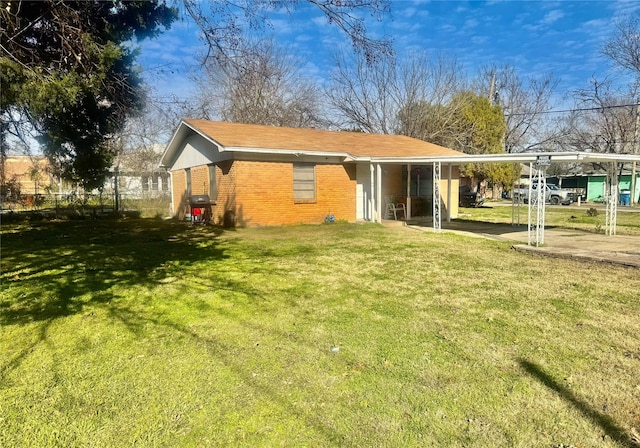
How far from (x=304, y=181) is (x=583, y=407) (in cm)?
1215

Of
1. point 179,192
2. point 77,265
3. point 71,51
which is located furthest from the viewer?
point 179,192

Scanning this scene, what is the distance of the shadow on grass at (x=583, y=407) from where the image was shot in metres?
2.41

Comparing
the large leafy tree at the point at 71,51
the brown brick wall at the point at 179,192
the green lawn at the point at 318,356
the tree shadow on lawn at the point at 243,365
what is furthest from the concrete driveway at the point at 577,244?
the brown brick wall at the point at 179,192

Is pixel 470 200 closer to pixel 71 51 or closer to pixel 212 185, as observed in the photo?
pixel 212 185

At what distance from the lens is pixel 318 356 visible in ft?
11.6

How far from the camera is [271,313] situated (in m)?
4.69

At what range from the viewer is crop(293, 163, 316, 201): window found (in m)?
14.1

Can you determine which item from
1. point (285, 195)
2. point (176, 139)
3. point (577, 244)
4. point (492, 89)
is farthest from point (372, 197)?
point (492, 89)

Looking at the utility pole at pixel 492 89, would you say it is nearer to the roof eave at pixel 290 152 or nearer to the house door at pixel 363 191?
the house door at pixel 363 191

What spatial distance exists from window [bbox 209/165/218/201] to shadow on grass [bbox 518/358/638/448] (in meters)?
12.6

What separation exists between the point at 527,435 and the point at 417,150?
54.5 ft

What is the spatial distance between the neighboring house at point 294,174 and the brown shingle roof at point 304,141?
0.13 ft

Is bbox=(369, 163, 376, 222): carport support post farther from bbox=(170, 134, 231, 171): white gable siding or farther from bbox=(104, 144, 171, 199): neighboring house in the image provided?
bbox=(104, 144, 171, 199): neighboring house

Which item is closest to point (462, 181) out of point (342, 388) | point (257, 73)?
point (257, 73)
